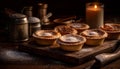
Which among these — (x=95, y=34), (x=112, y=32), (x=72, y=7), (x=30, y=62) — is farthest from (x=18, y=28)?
A: (x=72, y=7)

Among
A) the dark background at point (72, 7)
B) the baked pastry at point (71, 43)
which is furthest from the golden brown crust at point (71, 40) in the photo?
the dark background at point (72, 7)

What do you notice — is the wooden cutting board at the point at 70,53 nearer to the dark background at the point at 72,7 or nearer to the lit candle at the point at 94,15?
the lit candle at the point at 94,15

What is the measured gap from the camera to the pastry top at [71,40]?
4.81ft

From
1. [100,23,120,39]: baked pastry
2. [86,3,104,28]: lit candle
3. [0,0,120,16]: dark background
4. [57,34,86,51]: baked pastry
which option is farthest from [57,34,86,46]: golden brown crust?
[0,0,120,16]: dark background

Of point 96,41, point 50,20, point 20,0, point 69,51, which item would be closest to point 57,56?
point 69,51

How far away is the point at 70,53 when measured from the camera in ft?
4.82

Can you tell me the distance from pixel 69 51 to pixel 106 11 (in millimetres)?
1234

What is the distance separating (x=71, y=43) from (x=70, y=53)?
0.18ft

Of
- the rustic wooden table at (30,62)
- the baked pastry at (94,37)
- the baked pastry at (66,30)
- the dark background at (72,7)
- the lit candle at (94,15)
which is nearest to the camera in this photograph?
the rustic wooden table at (30,62)

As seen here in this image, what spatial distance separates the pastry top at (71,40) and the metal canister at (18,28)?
0.31 meters

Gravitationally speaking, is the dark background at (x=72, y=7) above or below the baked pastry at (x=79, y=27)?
above

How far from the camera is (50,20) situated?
2273 mm

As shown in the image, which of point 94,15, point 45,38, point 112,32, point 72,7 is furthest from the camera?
point 72,7

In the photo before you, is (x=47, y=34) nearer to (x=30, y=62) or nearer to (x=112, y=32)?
(x=30, y=62)
